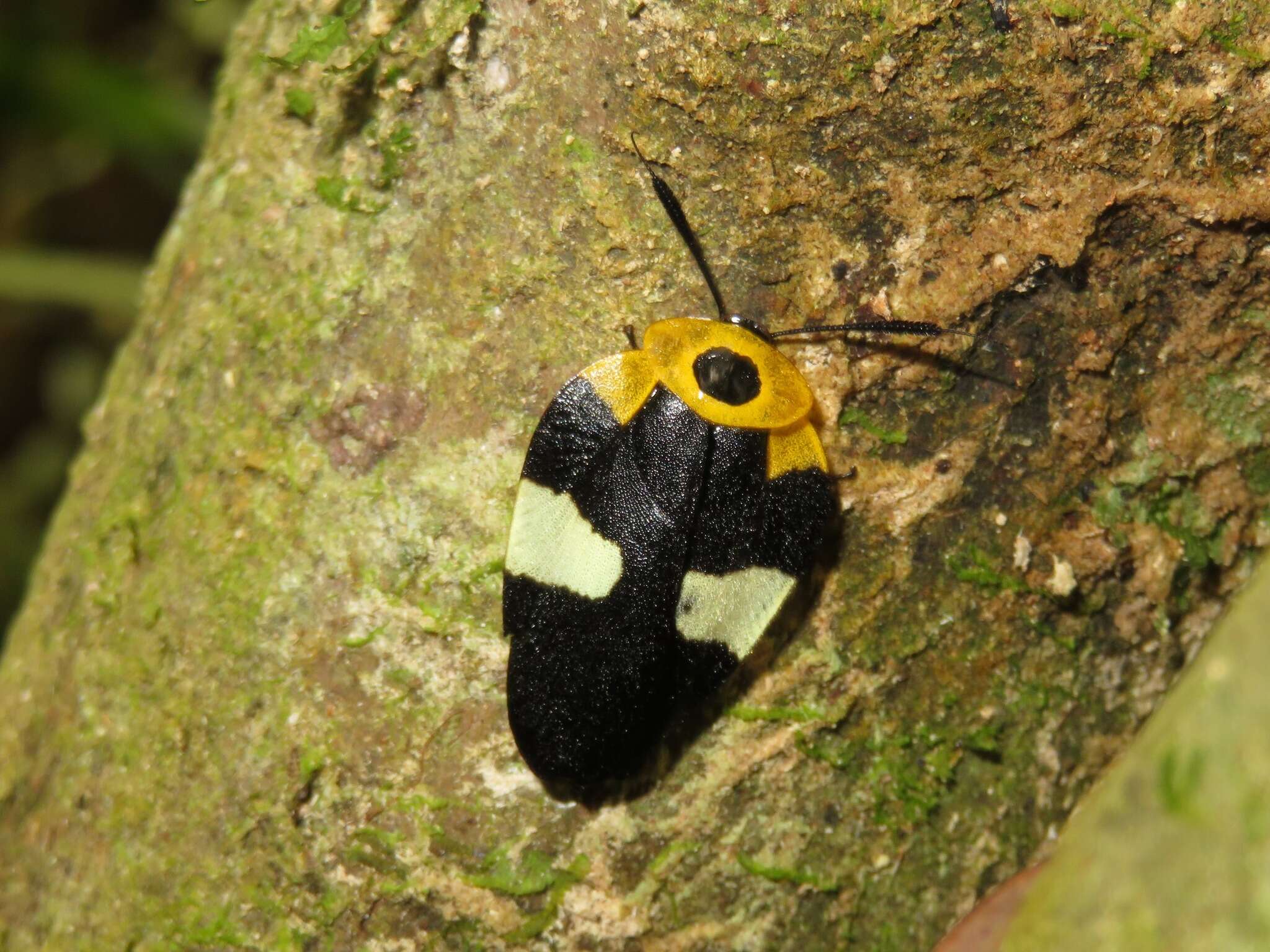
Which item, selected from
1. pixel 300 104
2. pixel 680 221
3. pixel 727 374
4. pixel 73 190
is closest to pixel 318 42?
pixel 300 104

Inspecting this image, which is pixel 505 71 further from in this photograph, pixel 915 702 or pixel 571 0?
pixel 915 702

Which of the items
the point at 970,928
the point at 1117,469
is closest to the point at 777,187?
the point at 1117,469

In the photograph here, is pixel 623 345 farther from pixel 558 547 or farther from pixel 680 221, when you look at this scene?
pixel 558 547

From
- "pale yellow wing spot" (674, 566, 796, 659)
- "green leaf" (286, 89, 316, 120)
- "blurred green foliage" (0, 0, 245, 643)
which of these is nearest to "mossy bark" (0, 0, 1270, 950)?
"green leaf" (286, 89, 316, 120)

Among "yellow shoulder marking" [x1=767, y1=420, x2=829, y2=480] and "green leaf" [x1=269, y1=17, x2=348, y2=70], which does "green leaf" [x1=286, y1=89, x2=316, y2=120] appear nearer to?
"green leaf" [x1=269, y1=17, x2=348, y2=70]

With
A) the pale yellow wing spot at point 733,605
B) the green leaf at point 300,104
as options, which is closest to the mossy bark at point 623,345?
the green leaf at point 300,104

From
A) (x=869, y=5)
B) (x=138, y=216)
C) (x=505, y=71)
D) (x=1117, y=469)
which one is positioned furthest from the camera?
(x=138, y=216)

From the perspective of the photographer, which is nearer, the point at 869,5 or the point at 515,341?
the point at 869,5

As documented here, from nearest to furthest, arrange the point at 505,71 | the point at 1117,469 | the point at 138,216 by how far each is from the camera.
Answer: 1. the point at 505,71
2. the point at 1117,469
3. the point at 138,216
